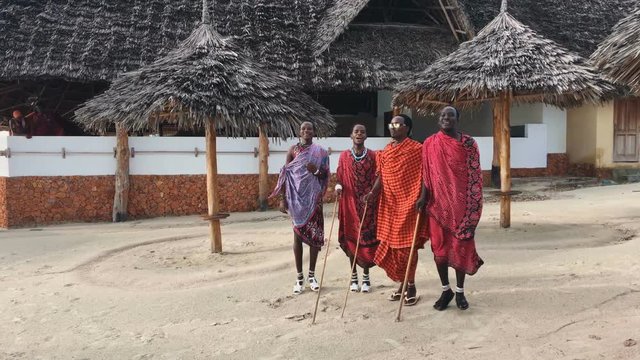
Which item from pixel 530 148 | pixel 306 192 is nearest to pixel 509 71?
pixel 306 192

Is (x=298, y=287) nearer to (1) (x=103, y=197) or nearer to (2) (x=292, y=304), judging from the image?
(2) (x=292, y=304)

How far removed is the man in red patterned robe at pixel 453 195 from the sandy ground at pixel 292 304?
468mm

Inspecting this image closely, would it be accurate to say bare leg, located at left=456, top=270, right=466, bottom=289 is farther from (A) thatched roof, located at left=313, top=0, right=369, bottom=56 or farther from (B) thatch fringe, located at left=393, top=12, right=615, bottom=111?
(A) thatched roof, located at left=313, top=0, right=369, bottom=56

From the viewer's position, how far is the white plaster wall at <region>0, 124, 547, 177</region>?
8797 mm

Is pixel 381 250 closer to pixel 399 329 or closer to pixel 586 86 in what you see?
pixel 399 329

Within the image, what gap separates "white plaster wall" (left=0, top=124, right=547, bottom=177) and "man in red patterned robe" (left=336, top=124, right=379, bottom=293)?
480cm

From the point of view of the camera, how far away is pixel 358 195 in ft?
14.5

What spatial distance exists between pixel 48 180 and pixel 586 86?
8.53 meters

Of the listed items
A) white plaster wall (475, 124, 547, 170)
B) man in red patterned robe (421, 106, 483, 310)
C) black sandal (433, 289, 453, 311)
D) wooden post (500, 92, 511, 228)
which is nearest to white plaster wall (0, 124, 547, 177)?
white plaster wall (475, 124, 547, 170)

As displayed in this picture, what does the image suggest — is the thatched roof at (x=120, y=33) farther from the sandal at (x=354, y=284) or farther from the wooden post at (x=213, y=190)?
the sandal at (x=354, y=284)

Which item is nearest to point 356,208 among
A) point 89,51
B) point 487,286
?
point 487,286

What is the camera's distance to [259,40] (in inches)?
424

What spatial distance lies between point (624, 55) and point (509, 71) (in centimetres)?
158

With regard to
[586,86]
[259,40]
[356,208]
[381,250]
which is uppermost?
[259,40]
